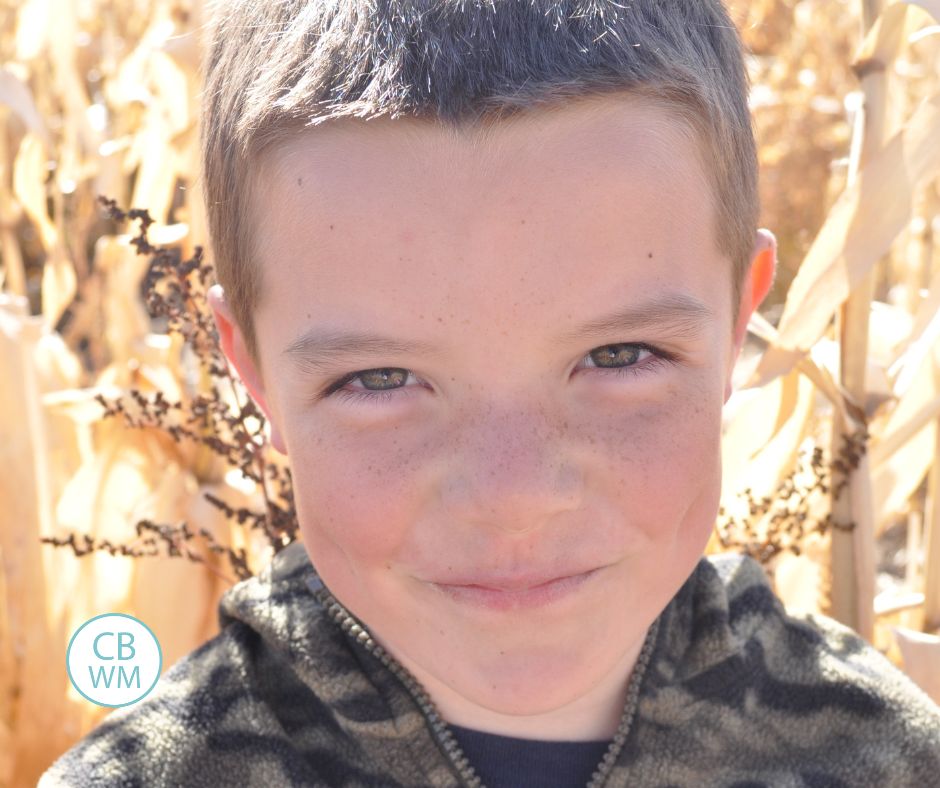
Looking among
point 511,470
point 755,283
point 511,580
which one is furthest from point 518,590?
point 755,283

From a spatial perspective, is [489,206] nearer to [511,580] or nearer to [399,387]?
[399,387]

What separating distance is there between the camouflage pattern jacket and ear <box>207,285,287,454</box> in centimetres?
16

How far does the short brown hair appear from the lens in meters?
0.91

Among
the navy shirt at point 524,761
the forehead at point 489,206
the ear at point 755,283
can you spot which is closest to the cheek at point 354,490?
the forehead at point 489,206

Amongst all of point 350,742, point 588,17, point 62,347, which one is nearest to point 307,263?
point 588,17

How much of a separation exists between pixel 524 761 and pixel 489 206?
20.9 inches

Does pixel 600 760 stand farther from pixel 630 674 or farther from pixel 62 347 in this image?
pixel 62 347

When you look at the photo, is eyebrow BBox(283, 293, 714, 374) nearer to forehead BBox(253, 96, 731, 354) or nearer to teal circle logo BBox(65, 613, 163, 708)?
forehead BBox(253, 96, 731, 354)

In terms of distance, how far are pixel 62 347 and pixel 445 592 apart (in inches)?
43.8

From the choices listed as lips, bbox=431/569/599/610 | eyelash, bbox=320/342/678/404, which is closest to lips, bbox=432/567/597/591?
lips, bbox=431/569/599/610

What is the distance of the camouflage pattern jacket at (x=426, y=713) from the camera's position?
42.9 inches

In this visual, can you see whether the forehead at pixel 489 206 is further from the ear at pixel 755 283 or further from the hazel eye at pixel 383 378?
the ear at pixel 755 283

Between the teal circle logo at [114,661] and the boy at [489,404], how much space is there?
0.02 meters

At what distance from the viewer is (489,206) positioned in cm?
90
